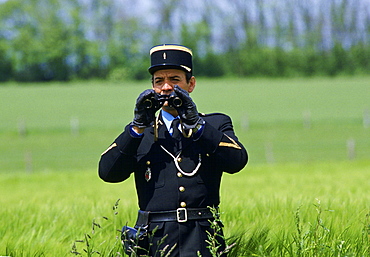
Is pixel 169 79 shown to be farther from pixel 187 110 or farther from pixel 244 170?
pixel 244 170

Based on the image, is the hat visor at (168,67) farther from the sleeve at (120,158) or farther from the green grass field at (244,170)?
the green grass field at (244,170)

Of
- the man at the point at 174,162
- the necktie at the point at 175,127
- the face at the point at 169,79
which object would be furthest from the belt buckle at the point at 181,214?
the face at the point at 169,79

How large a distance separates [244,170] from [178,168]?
17.8 metres

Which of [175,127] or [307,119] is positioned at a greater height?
[307,119]

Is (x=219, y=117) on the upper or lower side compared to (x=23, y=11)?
lower

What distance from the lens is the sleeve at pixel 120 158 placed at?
3.62 metres

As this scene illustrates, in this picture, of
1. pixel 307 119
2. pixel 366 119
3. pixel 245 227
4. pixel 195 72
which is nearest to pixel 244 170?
pixel 245 227

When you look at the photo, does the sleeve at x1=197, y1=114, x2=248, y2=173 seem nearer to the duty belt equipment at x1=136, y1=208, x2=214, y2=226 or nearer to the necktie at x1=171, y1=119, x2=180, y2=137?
the necktie at x1=171, y1=119, x2=180, y2=137

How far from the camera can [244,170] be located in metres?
21.3

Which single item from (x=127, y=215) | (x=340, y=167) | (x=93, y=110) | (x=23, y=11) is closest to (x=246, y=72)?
(x=93, y=110)

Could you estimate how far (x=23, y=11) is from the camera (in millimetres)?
99125

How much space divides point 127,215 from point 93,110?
2112 inches

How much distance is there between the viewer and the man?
3.63m

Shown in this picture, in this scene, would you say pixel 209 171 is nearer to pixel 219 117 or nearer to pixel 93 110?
pixel 219 117
